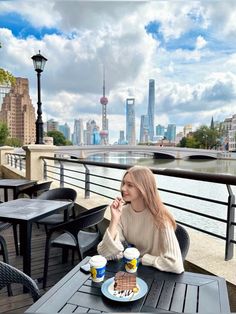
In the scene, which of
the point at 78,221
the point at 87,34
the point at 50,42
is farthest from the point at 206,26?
the point at 78,221

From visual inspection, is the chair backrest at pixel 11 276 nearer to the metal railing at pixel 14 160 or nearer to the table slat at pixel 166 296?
the table slat at pixel 166 296

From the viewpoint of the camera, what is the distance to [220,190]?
13.1m

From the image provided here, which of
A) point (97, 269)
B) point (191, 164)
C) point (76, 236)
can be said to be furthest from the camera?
point (191, 164)

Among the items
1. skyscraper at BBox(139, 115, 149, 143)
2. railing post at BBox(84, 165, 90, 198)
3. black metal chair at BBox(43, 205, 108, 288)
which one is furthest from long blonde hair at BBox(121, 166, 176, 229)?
skyscraper at BBox(139, 115, 149, 143)

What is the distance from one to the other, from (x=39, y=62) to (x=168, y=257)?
5.82 metres

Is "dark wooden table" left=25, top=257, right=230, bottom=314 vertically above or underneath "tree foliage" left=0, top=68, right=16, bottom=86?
underneath

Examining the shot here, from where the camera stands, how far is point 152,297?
106 cm

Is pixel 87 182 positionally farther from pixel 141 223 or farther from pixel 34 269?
pixel 141 223

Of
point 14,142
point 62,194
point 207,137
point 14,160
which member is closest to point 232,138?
point 207,137

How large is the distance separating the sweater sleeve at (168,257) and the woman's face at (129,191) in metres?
0.25

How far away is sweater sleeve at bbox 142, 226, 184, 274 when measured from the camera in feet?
4.12

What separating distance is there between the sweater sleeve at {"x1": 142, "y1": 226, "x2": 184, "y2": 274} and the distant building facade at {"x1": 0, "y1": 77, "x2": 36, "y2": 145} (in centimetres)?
3750

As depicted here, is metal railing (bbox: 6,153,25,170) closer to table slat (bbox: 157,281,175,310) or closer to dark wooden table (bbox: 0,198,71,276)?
dark wooden table (bbox: 0,198,71,276)

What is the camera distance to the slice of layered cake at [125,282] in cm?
107
